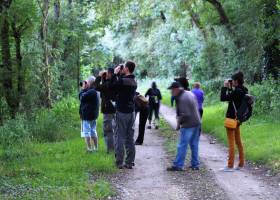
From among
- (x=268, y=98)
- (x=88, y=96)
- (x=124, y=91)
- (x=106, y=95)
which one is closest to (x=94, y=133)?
(x=88, y=96)

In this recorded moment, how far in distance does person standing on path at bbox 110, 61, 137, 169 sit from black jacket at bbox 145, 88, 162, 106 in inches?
315

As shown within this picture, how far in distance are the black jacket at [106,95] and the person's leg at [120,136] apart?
0.69 m

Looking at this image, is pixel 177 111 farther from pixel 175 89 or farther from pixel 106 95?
pixel 106 95

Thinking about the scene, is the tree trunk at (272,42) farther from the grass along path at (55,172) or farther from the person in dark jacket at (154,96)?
the grass along path at (55,172)

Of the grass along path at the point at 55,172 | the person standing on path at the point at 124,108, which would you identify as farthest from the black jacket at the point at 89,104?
the person standing on path at the point at 124,108

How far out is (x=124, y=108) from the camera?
1164 centimetres

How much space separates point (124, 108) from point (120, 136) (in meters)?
0.69

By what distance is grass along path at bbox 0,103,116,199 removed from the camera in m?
9.10

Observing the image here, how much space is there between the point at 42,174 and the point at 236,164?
4.94 meters

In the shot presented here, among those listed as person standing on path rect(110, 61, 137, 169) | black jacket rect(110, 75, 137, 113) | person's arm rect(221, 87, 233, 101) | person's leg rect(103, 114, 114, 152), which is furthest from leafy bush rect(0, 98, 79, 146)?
person's arm rect(221, 87, 233, 101)

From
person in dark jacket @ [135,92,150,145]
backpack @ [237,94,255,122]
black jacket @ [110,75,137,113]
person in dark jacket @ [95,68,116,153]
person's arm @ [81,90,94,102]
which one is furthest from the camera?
person in dark jacket @ [135,92,150,145]

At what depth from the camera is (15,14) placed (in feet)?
59.2

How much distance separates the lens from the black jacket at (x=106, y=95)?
11.9 m

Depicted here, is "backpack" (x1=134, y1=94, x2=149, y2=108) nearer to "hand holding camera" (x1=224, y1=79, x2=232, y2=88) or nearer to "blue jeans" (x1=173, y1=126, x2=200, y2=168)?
"blue jeans" (x1=173, y1=126, x2=200, y2=168)
